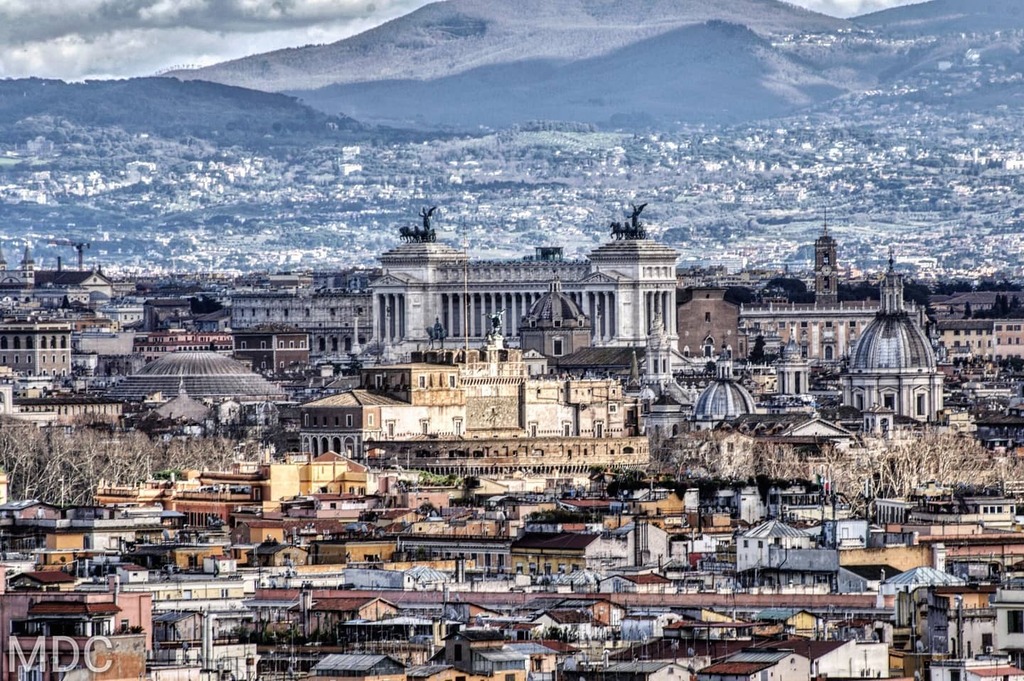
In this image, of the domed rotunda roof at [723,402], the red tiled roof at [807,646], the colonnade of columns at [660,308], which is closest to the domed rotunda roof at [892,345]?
the domed rotunda roof at [723,402]

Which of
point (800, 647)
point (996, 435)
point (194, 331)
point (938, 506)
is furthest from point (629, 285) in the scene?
point (800, 647)

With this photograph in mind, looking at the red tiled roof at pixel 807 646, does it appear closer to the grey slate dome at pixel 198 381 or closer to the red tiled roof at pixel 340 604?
the red tiled roof at pixel 340 604

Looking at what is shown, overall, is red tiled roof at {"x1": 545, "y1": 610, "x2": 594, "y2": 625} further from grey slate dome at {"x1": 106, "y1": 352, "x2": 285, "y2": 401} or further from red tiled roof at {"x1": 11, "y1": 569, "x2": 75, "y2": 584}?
grey slate dome at {"x1": 106, "y1": 352, "x2": 285, "y2": 401}

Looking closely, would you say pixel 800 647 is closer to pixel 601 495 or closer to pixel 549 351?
pixel 601 495

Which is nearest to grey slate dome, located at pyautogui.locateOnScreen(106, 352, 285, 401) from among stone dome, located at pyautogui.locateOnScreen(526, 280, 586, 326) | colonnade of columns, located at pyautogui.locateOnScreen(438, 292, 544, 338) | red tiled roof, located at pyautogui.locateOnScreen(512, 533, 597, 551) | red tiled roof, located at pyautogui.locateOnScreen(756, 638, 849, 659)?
stone dome, located at pyautogui.locateOnScreen(526, 280, 586, 326)

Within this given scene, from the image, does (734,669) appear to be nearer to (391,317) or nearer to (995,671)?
(995,671)

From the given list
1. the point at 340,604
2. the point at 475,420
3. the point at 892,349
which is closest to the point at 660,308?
the point at 892,349

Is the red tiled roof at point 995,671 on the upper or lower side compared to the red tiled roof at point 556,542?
upper
